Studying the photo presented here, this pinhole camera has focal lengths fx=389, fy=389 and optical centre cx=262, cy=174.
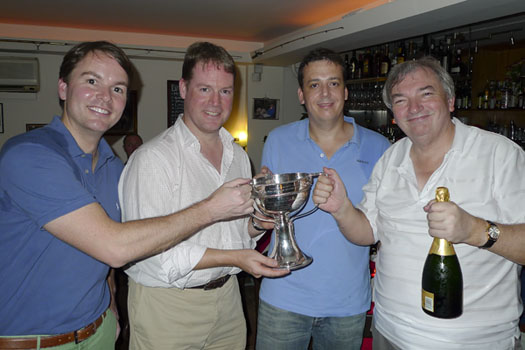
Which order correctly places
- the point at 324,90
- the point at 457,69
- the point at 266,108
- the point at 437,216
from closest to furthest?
the point at 437,216 → the point at 324,90 → the point at 457,69 → the point at 266,108

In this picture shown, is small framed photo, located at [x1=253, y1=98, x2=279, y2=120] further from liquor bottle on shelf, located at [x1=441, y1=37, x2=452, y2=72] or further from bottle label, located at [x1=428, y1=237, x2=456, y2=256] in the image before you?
bottle label, located at [x1=428, y1=237, x2=456, y2=256]

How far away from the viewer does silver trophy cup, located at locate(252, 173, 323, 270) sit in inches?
62.6

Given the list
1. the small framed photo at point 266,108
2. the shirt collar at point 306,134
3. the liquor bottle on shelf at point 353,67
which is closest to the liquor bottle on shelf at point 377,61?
the liquor bottle on shelf at point 353,67

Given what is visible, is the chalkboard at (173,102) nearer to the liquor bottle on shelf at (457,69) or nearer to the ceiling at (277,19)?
the ceiling at (277,19)

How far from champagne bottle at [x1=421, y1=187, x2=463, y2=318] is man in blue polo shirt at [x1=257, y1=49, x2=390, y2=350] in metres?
0.43

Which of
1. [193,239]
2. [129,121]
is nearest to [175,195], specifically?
[193,239]

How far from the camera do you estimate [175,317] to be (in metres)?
1.85

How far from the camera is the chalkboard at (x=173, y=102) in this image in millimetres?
7855

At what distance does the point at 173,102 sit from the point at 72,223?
6772 millimetres

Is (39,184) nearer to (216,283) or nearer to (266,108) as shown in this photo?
(216,283)

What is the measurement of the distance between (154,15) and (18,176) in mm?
5316

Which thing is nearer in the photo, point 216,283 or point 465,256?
point 465,256

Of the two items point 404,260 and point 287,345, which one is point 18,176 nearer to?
point 287,345

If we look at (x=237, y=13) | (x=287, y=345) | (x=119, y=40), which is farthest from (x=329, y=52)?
(x=119, y=40)
